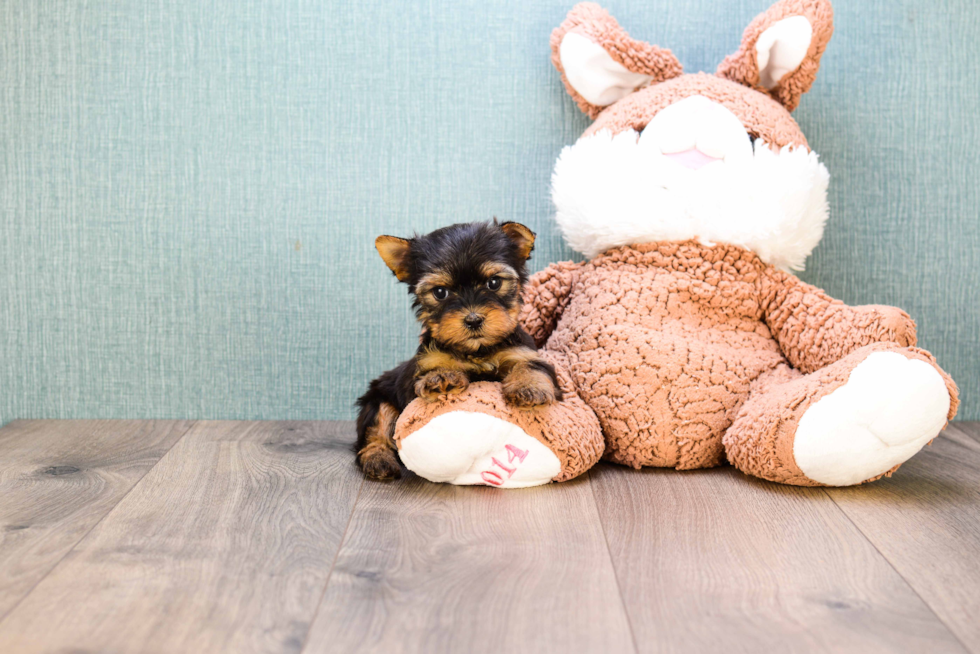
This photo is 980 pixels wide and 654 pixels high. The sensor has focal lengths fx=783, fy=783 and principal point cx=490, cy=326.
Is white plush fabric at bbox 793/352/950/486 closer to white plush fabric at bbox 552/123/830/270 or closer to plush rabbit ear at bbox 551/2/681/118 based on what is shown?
white plush fabric at bbox 552/123/830/270

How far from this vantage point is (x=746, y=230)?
6.70 feet

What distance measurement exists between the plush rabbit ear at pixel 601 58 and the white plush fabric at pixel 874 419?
1032mm

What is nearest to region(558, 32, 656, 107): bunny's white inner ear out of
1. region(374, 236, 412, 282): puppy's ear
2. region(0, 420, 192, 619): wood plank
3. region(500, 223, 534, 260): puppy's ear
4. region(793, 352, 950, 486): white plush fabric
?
region(500, 223, 534, 260): puppy's ear

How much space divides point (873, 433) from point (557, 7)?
5.12 ft

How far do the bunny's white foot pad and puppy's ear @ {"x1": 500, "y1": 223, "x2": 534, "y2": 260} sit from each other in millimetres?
435

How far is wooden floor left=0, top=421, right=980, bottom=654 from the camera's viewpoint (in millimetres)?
1224

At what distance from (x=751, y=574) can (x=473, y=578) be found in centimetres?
50

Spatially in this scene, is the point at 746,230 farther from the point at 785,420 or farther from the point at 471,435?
the point at 471,435

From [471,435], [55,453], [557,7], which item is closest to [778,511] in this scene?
[471,435]

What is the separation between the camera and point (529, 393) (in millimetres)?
1759

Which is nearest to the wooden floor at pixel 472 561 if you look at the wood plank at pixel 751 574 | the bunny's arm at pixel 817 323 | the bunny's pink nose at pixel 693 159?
the wood plank at pixel 751 574

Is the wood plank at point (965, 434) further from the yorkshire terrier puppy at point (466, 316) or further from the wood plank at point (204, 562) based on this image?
the wood plank at point (204, 562)

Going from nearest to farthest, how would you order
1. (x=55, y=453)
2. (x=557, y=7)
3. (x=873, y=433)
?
(x=873, y=433) < (x=55, y=453) < (x=557, y=7)

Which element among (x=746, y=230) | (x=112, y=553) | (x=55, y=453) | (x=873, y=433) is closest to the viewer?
(x=112, y=553)
